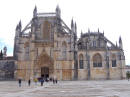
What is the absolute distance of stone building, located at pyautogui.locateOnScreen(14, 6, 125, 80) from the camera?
43.1 meters

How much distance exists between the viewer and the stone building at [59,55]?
43.1 meters

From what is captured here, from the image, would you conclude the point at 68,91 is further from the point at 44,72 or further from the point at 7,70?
the point at 7,70

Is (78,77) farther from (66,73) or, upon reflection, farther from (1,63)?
(1,63)

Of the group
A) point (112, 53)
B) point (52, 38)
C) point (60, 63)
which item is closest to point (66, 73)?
point (60, 63)

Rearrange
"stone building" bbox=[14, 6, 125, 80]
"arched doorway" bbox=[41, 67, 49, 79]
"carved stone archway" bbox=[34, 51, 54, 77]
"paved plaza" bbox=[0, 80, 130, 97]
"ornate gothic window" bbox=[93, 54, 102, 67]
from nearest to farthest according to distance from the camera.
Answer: "paved plaza" bbox=[0, 80, 130, 97]
"stone building" bbox=[14, 6, 125, 80]
"carved stone archway" bbox=[34, 51, 54, 77]
"arched doorway" bbox=[41, 67, 49, 79]
"ornate gothic window" bbox=[93, 54, 102, 67]

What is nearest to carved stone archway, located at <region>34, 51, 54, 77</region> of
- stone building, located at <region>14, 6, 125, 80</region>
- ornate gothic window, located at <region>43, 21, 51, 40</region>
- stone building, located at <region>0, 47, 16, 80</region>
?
stone building, located at <region>14, 6, 125, 80</region>

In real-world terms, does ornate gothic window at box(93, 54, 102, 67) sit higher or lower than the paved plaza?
higher

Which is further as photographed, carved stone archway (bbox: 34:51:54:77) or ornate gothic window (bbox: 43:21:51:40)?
ornate gothic window (bbox: 43:21:51:40)

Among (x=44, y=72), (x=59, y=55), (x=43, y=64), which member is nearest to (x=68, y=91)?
(x=59, y=55)

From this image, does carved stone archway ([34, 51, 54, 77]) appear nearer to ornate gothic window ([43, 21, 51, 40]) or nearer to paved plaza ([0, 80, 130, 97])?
ornate gothic window ([43, 21, 51, 40])

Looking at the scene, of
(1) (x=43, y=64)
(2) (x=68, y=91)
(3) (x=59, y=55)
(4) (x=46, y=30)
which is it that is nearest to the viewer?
(2) (x=68, y=91)

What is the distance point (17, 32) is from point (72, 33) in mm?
15101

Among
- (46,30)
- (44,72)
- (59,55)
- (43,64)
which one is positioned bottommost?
(44,72)

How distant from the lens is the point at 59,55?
43.3 m
